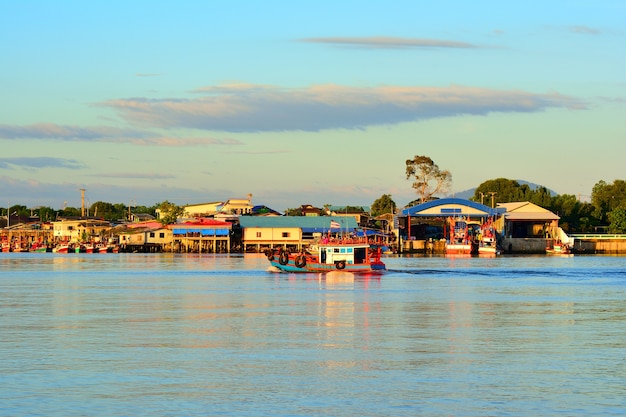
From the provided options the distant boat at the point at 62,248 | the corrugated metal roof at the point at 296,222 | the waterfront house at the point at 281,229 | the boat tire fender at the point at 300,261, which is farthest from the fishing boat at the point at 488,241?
the distant boat at the point at 62,248

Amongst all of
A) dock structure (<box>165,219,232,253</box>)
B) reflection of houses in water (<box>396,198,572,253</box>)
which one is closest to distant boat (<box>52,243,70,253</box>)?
dock structure (<box>165,219,232,253</box>)

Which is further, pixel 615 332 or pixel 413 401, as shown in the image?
pixel 615 332

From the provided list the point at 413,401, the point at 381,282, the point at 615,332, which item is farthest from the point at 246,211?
the point at 413,401

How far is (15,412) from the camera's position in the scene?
24250mm

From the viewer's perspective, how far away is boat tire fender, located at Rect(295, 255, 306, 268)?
285ft

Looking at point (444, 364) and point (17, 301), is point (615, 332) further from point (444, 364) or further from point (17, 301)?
point (17, 301)

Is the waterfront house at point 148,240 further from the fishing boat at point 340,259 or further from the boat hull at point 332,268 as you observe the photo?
the fishing boat at point 340,259

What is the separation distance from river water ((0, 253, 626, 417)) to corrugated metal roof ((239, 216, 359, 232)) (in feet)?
323

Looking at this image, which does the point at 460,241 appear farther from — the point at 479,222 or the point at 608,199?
the point at 608,199

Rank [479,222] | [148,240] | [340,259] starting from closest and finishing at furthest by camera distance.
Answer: [340,259] → [479,222] → [148,240]

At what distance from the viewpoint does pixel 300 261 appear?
87188 millimetres

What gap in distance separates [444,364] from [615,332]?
37.5 feet

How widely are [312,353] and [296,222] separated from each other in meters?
130

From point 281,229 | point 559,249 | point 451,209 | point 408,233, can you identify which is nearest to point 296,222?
point 281,229
